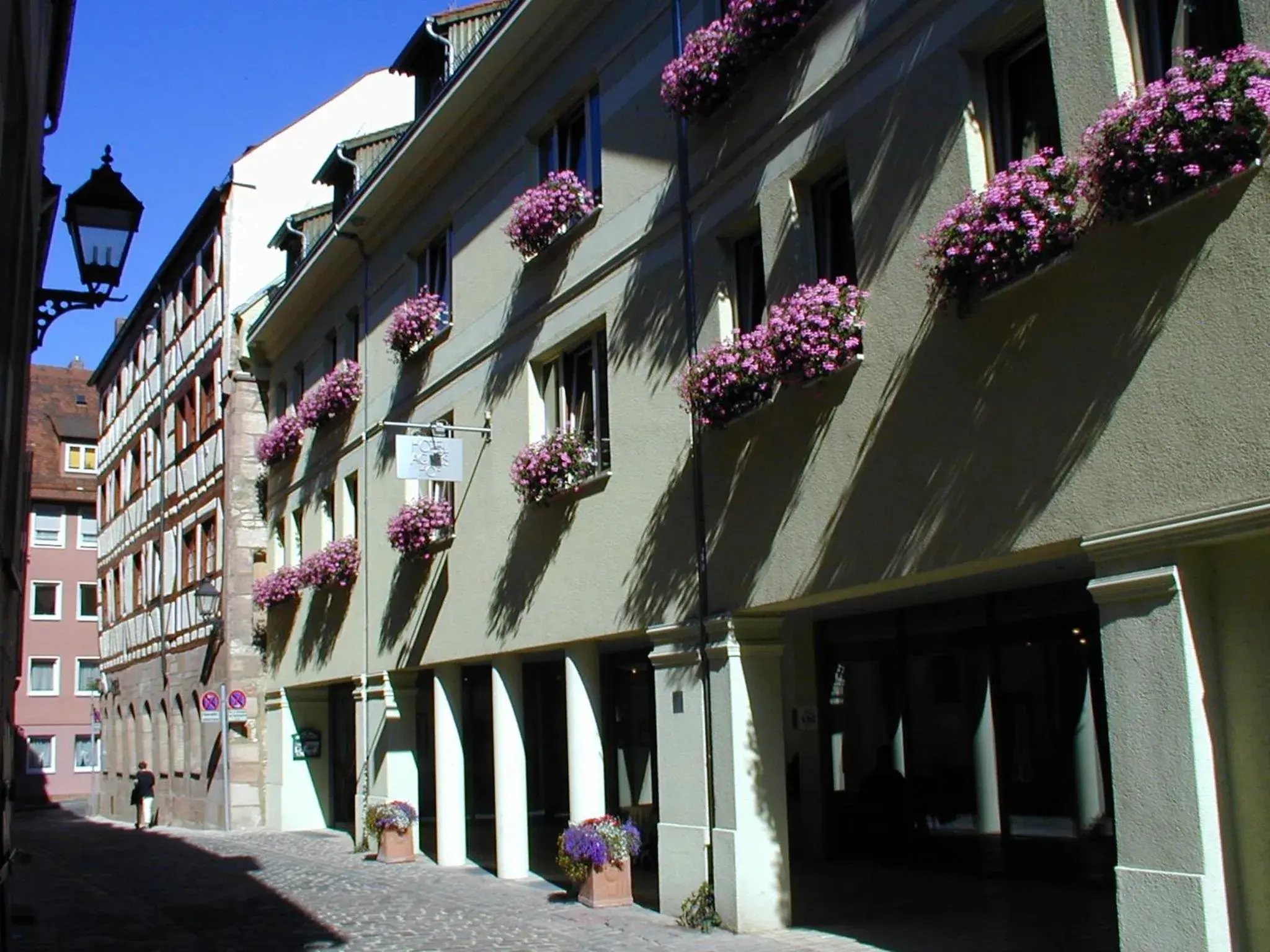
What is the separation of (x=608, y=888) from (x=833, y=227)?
20.7ft

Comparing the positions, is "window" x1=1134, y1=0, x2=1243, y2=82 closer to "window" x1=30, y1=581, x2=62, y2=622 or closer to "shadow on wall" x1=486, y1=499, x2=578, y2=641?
"shadow on wall" x1=486, y1=499, x2=578, y2=641

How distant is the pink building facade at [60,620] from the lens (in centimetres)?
4988

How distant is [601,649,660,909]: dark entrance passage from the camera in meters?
18.6

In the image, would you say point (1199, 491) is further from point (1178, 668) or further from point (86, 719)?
point (86, 719)

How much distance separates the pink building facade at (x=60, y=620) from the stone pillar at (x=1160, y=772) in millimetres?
47112

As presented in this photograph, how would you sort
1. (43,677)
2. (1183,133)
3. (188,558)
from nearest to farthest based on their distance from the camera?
(1183,133)
(188,558)
(43,677)

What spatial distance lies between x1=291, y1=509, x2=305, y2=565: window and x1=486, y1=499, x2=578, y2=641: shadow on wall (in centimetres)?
935

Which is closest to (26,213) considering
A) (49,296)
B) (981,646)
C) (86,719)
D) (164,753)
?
(49,296)

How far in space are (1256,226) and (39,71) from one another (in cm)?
780

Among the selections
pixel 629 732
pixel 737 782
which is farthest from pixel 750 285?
pixel 629 732

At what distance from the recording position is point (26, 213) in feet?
31.9

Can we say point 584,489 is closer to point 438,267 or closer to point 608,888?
point 608,888

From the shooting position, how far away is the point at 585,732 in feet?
45.4

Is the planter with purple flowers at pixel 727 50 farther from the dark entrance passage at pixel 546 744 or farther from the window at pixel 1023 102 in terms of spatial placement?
the dark entrance passage at pixel 546 744
